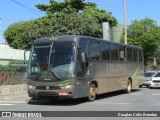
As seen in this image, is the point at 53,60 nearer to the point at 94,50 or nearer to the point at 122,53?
the point at 94,50

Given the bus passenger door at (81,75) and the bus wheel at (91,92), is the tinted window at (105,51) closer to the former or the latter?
the bus wheel at (91,92)

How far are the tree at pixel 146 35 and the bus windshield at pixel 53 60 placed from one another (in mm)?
41668

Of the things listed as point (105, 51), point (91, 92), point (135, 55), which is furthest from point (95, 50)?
point (135, 55)

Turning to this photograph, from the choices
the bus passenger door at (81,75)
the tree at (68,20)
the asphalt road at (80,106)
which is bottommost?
the asphalt road at (80,106)

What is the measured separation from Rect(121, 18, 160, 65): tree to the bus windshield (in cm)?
4167

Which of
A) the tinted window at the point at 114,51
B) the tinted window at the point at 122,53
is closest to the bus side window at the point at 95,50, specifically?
the tinted window at the point at 114,51

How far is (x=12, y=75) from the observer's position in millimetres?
25203

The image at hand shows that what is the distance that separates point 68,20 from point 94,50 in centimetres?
2242

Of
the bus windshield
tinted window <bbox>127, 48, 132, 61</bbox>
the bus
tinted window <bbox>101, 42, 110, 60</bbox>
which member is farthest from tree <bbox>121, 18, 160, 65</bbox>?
the bus windshield

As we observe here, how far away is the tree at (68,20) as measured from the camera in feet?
135

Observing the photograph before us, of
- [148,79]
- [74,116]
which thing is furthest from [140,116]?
[148,79]

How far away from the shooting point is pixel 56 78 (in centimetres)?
1712

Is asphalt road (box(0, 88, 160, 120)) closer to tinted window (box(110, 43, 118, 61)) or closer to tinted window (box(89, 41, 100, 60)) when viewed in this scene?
tinted window (box(89, 41, 100, 60))

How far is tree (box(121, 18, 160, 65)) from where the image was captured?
60375 millimetres
